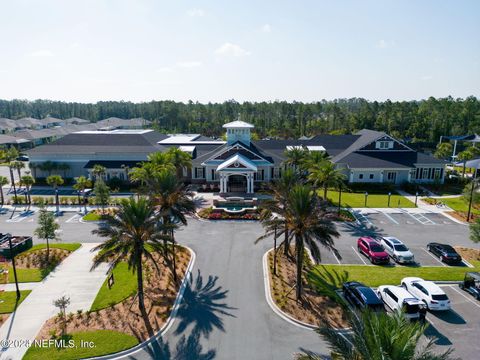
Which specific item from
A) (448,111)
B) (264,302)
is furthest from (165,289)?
(448,111)

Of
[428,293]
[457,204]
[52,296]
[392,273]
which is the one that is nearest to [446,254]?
[392,273]

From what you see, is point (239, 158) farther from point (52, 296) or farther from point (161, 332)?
point (161, 332)

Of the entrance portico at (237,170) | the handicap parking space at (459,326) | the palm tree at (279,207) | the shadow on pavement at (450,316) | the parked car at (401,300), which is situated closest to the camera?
the handicap parking space at (459,326)

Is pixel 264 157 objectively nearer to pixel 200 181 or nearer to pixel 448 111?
pixel 200 181

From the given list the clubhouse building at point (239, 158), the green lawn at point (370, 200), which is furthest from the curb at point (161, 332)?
the green lawn at point (370, 200)

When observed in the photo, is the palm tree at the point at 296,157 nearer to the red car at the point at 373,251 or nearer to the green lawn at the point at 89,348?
the red car at the point at 373,251

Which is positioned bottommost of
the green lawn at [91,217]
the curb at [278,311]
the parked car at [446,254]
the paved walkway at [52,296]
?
the paved walkway at [52,296]

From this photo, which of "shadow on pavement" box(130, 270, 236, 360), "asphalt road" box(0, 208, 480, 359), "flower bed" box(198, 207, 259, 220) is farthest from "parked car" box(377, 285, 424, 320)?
"flower bed" box(198, 207, 259, 220)

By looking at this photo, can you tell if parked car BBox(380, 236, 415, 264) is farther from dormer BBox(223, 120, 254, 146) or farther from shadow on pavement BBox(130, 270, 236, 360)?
dormer BBox(223, 120, 254, 146)
